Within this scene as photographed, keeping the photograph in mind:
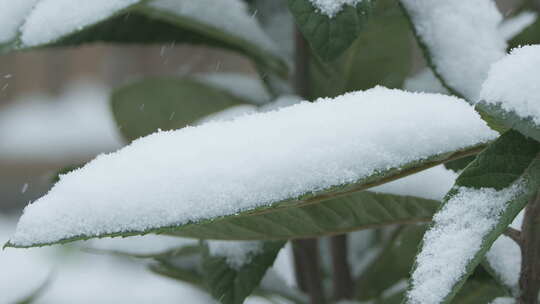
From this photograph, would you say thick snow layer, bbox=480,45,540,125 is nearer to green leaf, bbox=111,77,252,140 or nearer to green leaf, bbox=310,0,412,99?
green leaf, bbox=310,0,412,99

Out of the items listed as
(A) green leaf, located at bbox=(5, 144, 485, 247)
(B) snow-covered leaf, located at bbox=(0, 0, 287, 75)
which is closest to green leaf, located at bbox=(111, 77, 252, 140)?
(B) snow-covered leaf, located at bbox=(0, 0, 287, 75)

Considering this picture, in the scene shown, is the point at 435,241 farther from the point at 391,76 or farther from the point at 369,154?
the point at 391,76

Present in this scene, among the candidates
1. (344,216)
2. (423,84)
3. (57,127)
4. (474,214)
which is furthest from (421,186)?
(57,127)

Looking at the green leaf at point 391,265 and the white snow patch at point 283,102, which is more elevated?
the white snow patch at point 283,102

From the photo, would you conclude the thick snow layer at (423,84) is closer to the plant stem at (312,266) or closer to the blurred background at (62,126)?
the plant stem at (312,266)

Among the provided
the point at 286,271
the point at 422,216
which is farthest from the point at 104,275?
the point at 422,216

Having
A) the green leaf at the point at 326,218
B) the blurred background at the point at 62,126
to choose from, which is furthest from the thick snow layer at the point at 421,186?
the blurred background at the point at 62,126
